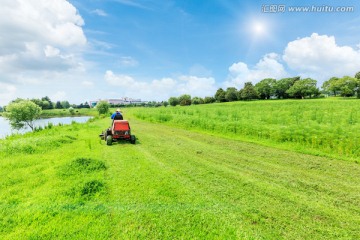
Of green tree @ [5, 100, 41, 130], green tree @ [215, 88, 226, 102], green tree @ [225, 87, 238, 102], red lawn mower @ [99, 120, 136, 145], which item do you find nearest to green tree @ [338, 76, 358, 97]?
green tree @ [225, 87, 238, 102]

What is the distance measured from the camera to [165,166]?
877cm

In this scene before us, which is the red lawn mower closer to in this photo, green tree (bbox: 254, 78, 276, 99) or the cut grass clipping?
the cut grass clipping

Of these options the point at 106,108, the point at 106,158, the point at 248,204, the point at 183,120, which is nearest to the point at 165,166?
the point at 106,158

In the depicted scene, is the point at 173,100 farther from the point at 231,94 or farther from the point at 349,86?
the point at 349,86

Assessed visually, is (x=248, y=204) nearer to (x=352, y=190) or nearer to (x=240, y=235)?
(x=240, y=235)

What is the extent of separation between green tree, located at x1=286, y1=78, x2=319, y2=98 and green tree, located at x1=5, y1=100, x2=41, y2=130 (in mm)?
82462

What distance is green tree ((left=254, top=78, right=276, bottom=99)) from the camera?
8862cm

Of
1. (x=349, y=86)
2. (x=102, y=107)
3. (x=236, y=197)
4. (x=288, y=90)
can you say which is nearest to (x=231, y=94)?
(x=288, y=90)

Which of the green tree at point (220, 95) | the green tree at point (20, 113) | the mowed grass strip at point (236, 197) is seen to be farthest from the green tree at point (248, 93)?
the mowed grass strip at point (236, 197)

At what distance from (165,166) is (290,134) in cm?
851

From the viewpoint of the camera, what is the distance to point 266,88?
88.7 m

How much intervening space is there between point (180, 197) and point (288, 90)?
85.4m

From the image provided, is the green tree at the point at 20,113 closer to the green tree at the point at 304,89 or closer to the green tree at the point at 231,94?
the green tree at the point at 231,94

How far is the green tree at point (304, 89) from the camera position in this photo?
7462cm
